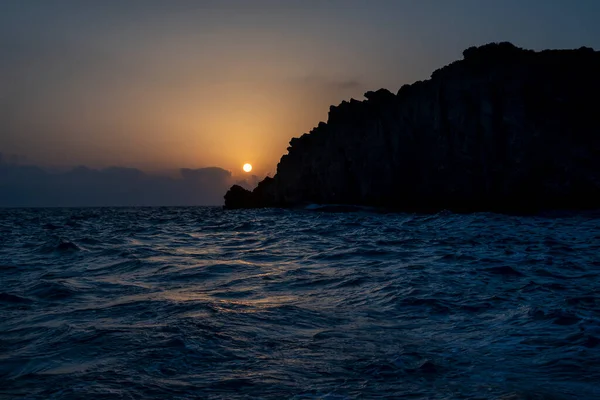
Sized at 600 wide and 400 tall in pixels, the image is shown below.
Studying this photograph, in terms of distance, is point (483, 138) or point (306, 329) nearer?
point (306, 329)

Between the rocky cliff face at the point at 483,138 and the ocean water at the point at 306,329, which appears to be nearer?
the ocean water at the point at 306,329

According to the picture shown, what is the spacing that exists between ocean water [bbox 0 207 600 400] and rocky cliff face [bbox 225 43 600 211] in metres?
36.8

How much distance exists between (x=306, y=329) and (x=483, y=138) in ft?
166

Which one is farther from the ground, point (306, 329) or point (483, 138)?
point (483, 138)

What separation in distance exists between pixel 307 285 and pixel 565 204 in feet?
141

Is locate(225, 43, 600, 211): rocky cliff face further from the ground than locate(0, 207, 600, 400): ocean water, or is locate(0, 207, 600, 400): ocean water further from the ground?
locate(225, 43, 600, 211): rocky cliff face

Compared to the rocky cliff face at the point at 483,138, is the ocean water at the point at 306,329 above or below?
below

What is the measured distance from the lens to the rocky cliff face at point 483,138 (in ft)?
159

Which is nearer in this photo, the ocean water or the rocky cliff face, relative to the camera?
the ocean water

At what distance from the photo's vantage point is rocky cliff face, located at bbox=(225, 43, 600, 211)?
159 feet

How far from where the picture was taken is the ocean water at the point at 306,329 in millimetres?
5547

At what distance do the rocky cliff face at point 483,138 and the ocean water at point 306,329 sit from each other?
3679cm

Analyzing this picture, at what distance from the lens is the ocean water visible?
218 inches

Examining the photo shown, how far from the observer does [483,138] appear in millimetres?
54031
